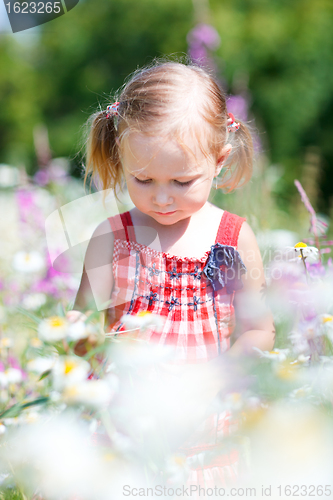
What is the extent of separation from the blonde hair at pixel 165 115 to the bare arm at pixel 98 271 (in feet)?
0.59

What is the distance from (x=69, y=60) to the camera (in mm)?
6930

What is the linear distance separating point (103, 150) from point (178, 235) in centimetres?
34

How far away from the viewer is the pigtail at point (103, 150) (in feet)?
4.29

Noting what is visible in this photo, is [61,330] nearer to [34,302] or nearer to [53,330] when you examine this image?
[53,330]

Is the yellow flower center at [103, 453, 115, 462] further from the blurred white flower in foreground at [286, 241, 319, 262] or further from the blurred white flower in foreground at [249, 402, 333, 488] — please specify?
the blurred white flower in foreground at [286, 241, 319, 262]

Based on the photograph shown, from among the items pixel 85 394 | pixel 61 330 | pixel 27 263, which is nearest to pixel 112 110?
pixel 27 263

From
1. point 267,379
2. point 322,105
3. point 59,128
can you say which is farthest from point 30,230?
point 59,128

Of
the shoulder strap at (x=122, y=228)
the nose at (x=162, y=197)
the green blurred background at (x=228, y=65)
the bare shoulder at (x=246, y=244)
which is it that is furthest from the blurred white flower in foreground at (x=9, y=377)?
the green blurred background at (x=228, y=65)

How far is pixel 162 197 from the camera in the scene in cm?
109

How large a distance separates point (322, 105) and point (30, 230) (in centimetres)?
392

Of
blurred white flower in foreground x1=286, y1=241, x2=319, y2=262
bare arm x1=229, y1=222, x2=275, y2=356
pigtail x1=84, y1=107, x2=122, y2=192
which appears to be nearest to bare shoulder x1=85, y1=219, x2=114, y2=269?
pigtail x1=84, y1=107, x2=122, y2=192

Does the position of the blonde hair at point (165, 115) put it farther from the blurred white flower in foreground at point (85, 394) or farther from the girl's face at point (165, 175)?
the blurred white flower in foreground at point (85, 394)

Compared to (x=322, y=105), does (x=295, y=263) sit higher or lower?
lower

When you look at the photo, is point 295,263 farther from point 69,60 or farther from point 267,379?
point 69,60
